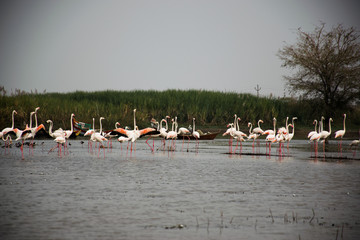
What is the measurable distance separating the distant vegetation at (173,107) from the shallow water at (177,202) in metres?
22.6

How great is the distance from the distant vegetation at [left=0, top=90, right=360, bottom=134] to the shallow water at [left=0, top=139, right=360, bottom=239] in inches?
888

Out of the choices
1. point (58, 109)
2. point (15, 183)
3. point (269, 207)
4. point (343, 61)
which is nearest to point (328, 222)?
point (269, 207)

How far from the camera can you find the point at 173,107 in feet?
151

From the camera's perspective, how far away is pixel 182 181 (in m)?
11.8

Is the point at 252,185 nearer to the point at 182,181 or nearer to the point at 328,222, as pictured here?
the point at 182,181

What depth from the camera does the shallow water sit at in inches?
273

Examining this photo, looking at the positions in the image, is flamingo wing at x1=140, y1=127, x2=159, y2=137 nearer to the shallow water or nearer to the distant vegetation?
the shallow water

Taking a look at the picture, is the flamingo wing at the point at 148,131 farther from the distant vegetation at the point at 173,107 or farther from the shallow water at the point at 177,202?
the distant vegetation at the point at 173,107

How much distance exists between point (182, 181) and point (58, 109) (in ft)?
89.4

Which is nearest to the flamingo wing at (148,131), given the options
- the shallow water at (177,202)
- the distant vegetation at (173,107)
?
the shallow water at (177,202)

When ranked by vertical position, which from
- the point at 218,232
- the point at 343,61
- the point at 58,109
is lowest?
the point at 218,232

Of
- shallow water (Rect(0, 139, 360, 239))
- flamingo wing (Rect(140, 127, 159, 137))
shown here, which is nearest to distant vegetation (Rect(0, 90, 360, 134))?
flamingo wing (Rect(140, 127, 159, 137))

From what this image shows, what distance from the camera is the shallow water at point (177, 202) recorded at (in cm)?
692

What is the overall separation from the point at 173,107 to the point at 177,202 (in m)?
37.2
